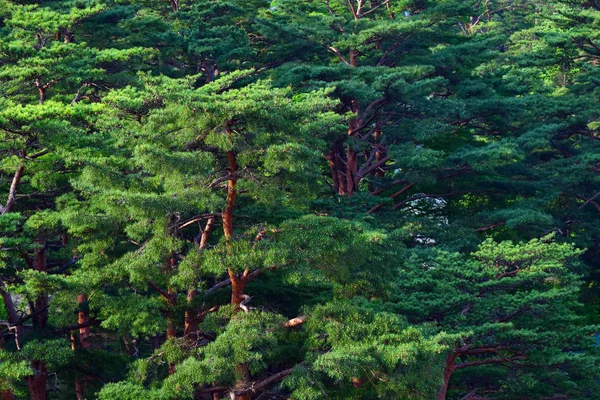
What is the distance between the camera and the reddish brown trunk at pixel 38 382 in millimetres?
14938

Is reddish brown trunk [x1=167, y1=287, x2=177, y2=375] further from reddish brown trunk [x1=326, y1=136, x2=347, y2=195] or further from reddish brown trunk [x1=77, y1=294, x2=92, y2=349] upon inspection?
reddish brown trunk [x1=326, y1=136, x2=347, y2=195]

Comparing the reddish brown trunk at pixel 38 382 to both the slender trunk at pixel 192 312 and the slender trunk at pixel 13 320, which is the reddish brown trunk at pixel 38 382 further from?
the slender trunk at pixel 192 312

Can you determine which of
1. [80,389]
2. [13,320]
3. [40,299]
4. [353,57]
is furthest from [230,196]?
[353,57]

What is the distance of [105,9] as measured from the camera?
70.6 feet

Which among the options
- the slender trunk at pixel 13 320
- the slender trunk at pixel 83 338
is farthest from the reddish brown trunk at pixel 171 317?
the slender trunk at pixel 13 320

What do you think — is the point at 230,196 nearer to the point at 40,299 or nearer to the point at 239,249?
the point at 239,249

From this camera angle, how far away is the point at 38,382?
15.2 meters

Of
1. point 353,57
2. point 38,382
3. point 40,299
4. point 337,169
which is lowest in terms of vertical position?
point 337,169

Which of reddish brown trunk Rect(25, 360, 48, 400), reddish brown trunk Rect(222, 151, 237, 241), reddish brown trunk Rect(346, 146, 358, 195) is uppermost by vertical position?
reddish brown trunk Rect(222, 151, 237, 241)

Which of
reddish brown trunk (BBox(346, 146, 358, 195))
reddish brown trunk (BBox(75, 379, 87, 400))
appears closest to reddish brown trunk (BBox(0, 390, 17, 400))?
reddish brown trunk (BBox(75, 379, 87, 400))

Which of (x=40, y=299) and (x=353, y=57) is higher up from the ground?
(x=353, y=57)

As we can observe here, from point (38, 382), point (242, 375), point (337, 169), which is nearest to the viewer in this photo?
point (242, 375)

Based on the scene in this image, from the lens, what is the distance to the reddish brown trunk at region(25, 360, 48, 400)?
14938 millimetres

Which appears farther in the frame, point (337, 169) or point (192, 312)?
point (337, 169)
